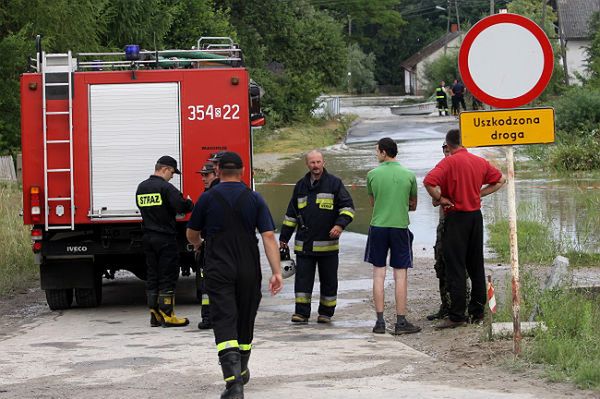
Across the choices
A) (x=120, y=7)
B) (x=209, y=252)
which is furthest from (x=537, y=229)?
(x=120, y=7)

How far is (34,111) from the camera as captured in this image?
12297 millimetres

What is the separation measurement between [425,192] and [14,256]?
11220 mm

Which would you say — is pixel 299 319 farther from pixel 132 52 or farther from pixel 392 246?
pixel 132 52

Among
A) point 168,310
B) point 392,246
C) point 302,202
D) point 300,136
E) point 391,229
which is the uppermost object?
point 300,136

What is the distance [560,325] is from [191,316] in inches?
183

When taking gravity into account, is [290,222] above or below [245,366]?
above

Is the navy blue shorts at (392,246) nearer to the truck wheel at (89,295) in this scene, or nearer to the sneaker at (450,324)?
the sneaker at (450,324)

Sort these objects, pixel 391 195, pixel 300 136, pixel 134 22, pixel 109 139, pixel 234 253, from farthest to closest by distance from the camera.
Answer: pixel 300 136
pixel 134 22
pixel 109 139
pixel 391 195
pixel 234 253

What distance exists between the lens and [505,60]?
27.4ft

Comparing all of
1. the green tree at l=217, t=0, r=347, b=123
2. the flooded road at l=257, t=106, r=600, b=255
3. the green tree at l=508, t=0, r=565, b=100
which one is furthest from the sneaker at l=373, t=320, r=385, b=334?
the green tree at l=217, t=0, r=347, b=123

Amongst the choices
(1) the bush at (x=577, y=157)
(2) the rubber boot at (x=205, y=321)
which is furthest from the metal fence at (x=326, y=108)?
(2) the rubber boot at (x=205, y=321)

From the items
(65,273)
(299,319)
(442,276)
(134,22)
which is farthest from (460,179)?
(134,22)

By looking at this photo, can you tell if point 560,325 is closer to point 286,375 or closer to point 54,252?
point 286,375

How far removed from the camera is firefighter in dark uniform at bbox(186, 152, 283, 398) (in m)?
7.66
